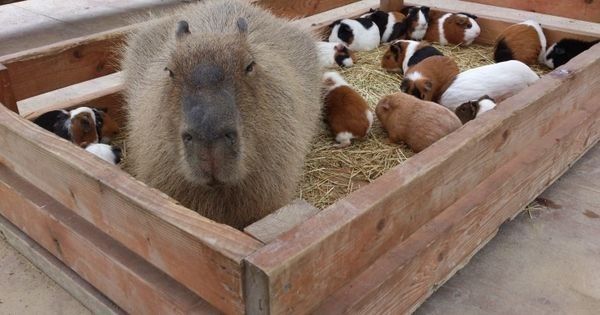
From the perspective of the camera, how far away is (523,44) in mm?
4168

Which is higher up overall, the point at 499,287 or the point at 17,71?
the point at 17,71

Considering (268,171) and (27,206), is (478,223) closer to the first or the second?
(268,171)

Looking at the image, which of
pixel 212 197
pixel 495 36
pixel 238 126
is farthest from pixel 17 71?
pixel 495 36

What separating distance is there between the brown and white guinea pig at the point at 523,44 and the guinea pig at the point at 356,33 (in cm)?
99

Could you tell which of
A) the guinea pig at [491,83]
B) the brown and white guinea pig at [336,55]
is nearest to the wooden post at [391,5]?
the brown and white guinea pig at [336,55]

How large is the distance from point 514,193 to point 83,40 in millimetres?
2630

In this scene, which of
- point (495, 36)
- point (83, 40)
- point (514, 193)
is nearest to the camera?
point (514, 193)

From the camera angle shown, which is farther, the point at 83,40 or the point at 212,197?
the point at 83,40

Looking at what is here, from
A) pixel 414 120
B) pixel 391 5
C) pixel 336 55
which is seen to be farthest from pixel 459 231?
pixel 391 5

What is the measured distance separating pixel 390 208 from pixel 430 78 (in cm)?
202

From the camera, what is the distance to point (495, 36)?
15.3ft

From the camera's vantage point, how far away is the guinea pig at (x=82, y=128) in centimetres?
311

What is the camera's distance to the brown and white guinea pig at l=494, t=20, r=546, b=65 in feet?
13.7

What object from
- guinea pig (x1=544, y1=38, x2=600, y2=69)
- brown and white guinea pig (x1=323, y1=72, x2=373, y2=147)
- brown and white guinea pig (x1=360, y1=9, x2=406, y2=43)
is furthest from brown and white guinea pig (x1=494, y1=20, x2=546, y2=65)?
brown and white guinea pig (x1=323, y1=72, x2=373, y2=147)
